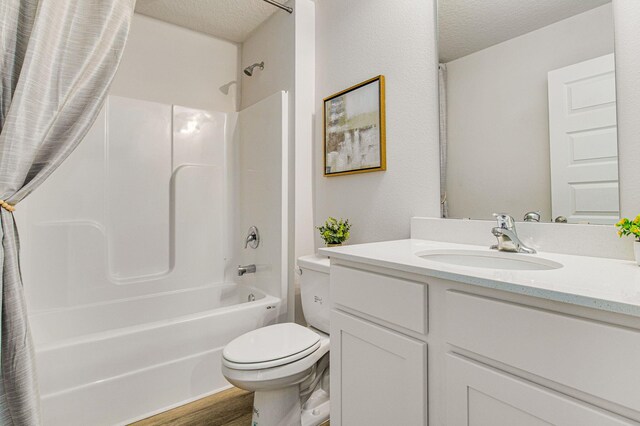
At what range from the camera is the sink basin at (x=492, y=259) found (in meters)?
0.95

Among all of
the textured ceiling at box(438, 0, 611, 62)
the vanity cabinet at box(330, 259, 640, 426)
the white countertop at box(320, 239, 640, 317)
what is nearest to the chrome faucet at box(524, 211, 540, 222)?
the white countertop at box(320, 239, 640, 317)

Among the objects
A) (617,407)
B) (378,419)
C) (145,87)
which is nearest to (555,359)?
(617,407)

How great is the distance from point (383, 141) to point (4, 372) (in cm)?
163

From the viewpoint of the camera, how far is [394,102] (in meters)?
1.56

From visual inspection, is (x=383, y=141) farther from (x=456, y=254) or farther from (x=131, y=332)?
(x=131, y=332)

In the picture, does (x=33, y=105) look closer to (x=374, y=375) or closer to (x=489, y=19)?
(x=374, y=375)

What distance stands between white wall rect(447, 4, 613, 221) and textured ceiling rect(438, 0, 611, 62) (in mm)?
28

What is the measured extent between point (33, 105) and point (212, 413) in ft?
Answer: 4.88

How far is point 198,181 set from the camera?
233cm

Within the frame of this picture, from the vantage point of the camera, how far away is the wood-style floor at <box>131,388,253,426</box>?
1483 millimetres

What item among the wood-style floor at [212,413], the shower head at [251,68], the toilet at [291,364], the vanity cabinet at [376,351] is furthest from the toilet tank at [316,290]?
the shower head at [251,68]

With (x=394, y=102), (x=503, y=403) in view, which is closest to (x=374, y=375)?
(x=503, y=403)

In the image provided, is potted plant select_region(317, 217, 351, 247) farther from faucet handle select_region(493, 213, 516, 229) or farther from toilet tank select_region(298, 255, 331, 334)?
faucet handle select_region(493, 213, 516, 229)

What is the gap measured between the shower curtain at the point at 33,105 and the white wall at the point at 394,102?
1183mm
